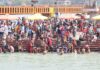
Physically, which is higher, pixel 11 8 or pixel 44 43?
pixel 44 43

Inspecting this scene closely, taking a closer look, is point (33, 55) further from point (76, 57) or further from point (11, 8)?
point (11, 8)

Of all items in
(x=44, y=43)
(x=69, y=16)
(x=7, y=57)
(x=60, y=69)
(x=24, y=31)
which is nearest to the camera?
(x=60, y=69)

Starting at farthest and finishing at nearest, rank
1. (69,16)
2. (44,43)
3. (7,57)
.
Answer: (69,16), (44,43), (7,57)

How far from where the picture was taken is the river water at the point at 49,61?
27539mm

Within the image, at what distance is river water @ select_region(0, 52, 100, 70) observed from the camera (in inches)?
1084

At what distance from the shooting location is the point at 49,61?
29766 millimetres

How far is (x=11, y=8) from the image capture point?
67938 mm

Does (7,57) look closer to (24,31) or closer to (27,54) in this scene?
(27,54)

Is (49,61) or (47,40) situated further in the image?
(47,40)

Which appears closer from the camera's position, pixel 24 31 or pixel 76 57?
pixel 76 57

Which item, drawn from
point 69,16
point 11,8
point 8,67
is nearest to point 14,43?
point 8,67

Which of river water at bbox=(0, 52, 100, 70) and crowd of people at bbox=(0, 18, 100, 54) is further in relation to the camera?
crowd of people at bbox=(0, 18, 100, 54)

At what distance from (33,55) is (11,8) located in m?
35.8

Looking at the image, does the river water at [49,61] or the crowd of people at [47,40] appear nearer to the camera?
the river water at [49,61]
